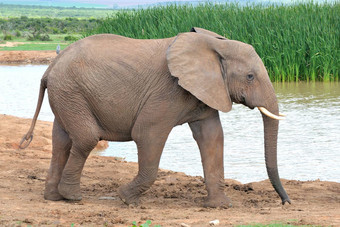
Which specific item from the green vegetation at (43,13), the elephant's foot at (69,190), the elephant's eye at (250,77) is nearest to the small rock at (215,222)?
the elephant's eye at (250,77)

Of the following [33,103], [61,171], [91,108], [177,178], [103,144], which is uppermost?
[91,108]

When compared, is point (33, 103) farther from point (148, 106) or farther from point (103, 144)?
point (148, 106)

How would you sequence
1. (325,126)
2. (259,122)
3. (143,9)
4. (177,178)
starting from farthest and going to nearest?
(143,9)
(259,122)
(325,126)
(177,178)

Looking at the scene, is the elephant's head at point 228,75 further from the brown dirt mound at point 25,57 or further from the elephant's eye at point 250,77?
the brown dirt mound at point 25,57

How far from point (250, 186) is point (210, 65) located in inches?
70.1

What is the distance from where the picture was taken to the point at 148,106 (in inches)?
283

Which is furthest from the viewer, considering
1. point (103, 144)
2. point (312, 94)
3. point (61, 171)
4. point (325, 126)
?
point (312, 94)

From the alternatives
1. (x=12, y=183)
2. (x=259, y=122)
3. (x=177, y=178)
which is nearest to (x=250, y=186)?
(x=177, y=178)

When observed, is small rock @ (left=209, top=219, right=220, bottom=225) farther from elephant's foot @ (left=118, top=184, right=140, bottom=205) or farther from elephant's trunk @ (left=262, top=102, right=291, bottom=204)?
elephant's foot @ (left=118, top=184, right=140, bottom=205)

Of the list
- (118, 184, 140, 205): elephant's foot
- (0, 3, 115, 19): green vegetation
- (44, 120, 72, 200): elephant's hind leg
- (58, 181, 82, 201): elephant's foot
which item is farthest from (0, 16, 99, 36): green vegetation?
(118, 184, 140, 205): elephant's foot

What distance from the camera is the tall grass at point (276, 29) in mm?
20016

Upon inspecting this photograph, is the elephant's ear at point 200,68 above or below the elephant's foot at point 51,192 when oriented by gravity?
above

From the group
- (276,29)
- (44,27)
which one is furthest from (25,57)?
(44,27)

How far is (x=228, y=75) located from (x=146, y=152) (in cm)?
111
